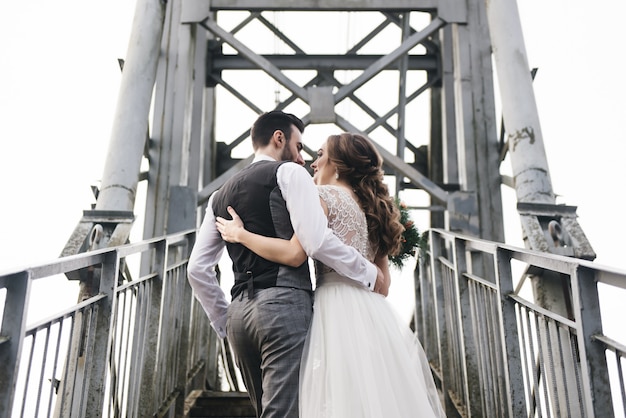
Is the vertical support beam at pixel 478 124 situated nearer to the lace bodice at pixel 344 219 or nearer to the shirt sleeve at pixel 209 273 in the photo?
the lace bodice at pixel 344 219

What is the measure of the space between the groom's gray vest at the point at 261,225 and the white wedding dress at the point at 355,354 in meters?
0.19

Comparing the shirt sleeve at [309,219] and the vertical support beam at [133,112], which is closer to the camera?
the shirt sleeve at [309,219]

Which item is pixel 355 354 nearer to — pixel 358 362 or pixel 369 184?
pixel 358 362

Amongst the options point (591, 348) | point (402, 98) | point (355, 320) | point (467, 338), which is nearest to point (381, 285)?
point (355, 320)

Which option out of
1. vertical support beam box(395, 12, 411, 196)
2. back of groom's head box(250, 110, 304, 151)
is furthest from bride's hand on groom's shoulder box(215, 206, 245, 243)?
vertical support beam box(395, 12, 411, 196)

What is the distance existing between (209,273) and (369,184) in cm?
81

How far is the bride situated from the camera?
2.04 metres

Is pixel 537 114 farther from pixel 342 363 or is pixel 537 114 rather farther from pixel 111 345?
pixel 111 345

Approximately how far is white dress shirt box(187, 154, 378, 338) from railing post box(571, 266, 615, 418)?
30.6 inches

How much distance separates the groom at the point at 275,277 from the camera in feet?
6.47

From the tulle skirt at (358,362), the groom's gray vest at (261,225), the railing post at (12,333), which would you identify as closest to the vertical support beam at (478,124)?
the tulle skirt at (358,362)

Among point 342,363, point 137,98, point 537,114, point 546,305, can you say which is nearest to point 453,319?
point 546,305

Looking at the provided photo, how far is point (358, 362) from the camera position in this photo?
6.96 feet

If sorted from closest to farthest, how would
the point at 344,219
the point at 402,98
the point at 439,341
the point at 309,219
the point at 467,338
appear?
the point at 309,219, the point at 344,219, the point at 467,338, the point at 439,341, the point at 402,98
